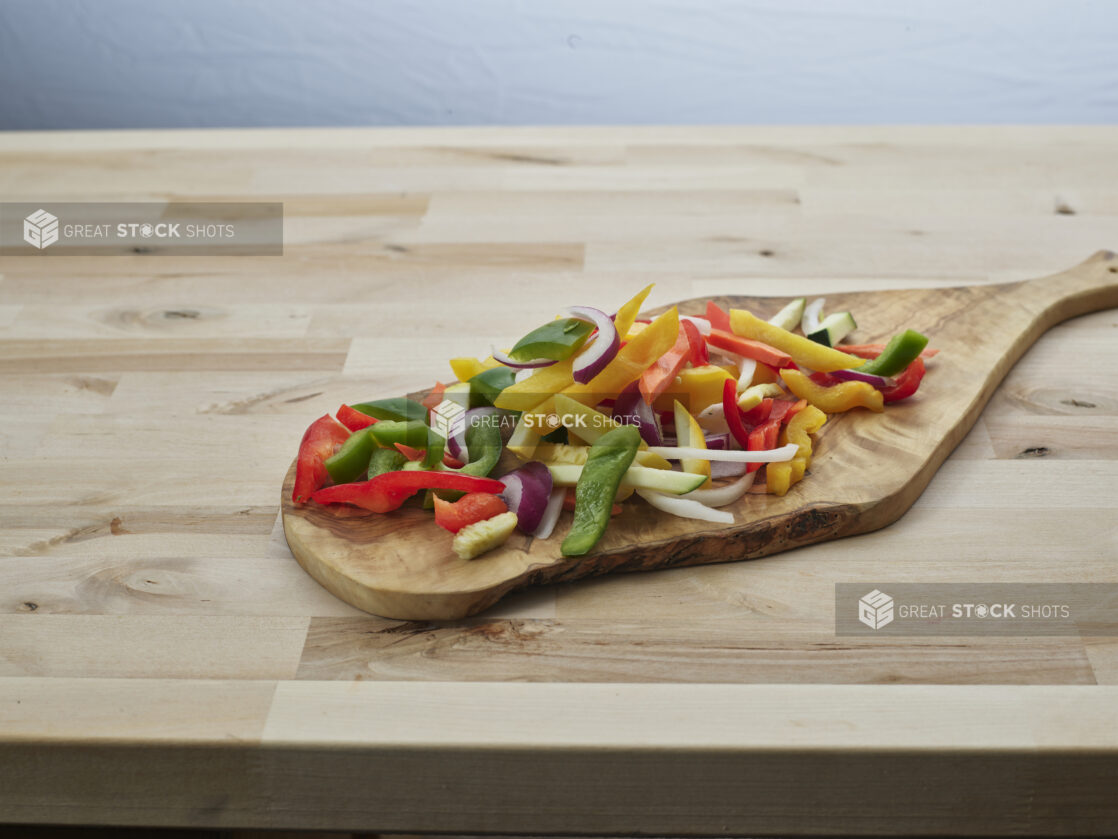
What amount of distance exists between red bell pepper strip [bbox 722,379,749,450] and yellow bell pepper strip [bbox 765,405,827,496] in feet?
0.15

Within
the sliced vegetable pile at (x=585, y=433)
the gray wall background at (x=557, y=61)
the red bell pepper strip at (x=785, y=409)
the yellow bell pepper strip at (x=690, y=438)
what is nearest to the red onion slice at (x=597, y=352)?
the sliced vegetable pile at (x=585, y=433)

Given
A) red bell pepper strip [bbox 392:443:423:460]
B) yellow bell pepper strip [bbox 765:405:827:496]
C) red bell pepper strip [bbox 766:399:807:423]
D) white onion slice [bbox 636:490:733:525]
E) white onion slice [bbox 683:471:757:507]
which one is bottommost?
red bell pepper strip [bbox 392:443:423:460]

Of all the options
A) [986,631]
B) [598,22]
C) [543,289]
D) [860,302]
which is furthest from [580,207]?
[598,22]

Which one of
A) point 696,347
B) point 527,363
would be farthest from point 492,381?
point 696,347

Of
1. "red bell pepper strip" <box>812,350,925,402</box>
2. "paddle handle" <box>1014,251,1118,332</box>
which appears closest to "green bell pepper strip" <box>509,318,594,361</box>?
"red bell pepper strip" <box>812,350,925,402</box>

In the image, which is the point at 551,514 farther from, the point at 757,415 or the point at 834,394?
the point at 834,394

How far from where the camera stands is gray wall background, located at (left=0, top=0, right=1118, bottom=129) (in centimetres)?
328

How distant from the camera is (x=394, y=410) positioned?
49.6 inches

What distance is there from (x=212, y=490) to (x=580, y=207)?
94 cm

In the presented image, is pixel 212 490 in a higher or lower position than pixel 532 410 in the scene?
lower

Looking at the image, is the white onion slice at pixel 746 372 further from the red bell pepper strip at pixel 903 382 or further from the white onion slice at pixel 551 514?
the white onion slice at pixel 551 514

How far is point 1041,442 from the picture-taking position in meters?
1.35

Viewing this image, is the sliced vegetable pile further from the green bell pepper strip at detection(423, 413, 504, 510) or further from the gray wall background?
the gray wall background

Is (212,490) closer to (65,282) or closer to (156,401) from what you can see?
(156,401)
